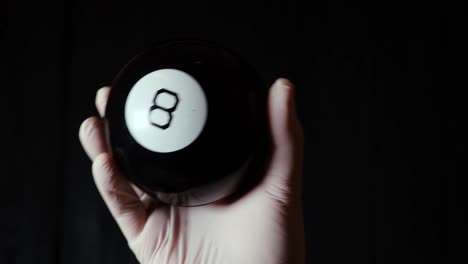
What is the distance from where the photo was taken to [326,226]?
1.49 meters

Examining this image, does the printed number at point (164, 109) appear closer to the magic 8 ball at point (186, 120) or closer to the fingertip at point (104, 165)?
the magic 8 ball at point (186, 120)

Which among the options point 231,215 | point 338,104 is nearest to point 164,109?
point 231,215

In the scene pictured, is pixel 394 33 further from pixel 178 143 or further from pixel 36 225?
pixel 36 225

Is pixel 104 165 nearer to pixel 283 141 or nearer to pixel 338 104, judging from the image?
pixel 283 141

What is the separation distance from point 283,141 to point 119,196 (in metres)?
0.38

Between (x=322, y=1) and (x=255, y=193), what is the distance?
92 cm

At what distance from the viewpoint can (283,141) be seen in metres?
0.80

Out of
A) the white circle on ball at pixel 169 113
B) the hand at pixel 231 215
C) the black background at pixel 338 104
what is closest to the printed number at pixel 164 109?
the white circle on ball at pixel 169 113

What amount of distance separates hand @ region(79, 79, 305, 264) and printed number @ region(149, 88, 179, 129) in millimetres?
186

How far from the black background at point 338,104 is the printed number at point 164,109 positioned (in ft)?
2.70

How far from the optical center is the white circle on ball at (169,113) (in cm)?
68

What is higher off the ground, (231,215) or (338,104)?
(338,104)

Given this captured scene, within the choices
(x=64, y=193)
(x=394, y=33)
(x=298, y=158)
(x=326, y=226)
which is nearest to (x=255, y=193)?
(x=298, y=158)

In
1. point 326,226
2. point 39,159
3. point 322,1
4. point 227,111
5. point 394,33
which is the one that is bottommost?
point 326,226
